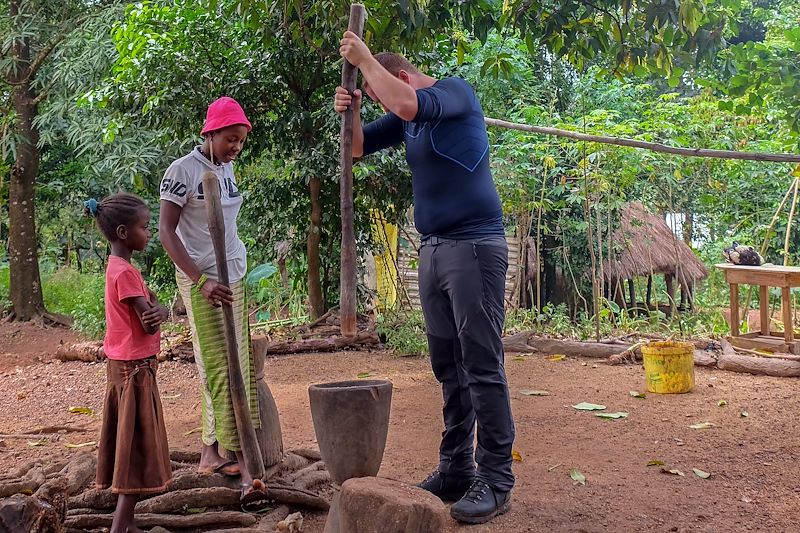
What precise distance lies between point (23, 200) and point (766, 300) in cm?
903

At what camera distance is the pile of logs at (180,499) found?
281 cm

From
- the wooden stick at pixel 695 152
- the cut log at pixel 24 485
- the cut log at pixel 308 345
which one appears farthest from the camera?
the cut log at pixel 308 345

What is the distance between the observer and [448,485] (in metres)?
3.08

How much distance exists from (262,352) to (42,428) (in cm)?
209

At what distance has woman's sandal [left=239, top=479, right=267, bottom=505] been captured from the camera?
2842mm

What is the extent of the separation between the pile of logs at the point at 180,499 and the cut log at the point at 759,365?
13.4ft

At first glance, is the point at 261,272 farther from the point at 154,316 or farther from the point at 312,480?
the point at 154,316

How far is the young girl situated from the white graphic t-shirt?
0.24 metres

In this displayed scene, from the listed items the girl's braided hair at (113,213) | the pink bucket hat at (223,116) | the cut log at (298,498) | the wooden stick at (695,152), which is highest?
the pink bucket hat at (223,116)

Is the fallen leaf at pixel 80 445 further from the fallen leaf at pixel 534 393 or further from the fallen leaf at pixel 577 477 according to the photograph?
the fallen leaf at pixel 534 393

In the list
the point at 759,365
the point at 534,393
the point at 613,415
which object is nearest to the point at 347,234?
the point at 613,415

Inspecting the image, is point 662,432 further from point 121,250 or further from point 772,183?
point 772,183

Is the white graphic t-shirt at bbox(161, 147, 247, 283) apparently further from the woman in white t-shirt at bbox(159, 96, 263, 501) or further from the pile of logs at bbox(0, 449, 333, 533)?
the pile of logs at bbox(0, 449, 333, 533)

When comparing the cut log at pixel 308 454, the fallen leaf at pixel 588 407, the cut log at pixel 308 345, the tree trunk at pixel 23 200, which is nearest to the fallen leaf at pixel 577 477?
the cut log at pixel 308 454
